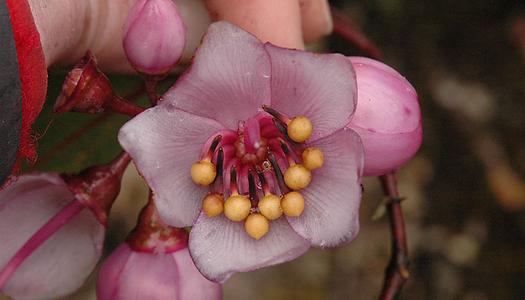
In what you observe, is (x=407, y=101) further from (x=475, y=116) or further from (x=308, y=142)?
(x=475, y=116)

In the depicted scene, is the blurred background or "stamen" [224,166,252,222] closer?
"stamen" [224,166,252,222]

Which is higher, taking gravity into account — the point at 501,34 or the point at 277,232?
the point at 277,232

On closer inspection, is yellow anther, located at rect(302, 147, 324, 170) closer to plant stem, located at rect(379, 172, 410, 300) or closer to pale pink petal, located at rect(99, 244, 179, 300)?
pale pink petal, located at rect(99, 244, 179, 300)

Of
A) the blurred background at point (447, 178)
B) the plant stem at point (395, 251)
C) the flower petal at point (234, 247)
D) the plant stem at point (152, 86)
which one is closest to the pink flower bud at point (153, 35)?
the plant stem at point (152, 86)

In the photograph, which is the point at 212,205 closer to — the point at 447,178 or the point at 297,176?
the point at 297,176

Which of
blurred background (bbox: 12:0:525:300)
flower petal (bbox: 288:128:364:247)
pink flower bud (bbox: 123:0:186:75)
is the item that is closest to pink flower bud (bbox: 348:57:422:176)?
flower petal (bbox: 288:128:364:247)

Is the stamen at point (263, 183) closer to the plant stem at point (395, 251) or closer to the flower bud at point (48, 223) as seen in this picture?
the flower bud at point (48, 223)

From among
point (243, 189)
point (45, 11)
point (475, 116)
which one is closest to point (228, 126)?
point (243, 189)

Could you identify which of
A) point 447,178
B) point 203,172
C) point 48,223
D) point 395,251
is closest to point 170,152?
point 203,172
